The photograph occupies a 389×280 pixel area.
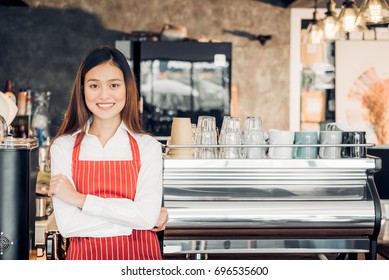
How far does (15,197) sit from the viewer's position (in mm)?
2285

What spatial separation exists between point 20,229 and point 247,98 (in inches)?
145

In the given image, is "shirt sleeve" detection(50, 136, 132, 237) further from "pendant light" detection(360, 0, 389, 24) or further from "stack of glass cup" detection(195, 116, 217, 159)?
"pendant light" detection(360, 0, 389, 24)

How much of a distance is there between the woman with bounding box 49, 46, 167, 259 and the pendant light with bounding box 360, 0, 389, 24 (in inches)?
77.1

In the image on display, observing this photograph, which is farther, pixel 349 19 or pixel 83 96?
pixel 349 19

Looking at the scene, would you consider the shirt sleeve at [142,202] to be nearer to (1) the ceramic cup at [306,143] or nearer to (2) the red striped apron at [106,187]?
(2) the red striped apron at [106,187]

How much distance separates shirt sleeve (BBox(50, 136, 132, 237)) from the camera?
5.67 feet

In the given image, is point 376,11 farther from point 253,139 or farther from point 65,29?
point 65,29

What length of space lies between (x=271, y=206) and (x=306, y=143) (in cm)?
32

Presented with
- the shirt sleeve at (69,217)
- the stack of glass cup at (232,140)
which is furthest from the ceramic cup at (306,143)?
the shirt sleeve at (69,217)

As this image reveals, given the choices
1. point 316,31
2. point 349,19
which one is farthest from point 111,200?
point 316,31

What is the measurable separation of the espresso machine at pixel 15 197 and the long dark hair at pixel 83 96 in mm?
524
